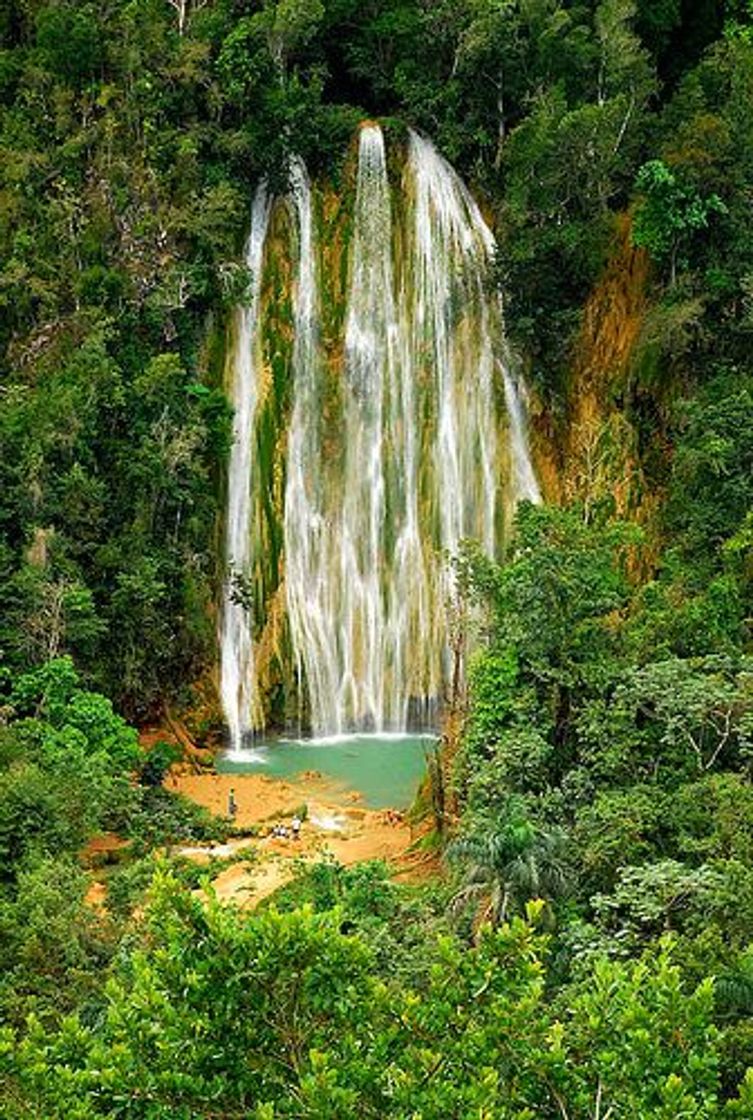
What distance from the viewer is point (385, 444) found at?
927 inches

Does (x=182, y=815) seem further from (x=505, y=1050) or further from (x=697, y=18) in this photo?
(x=697, y=18)

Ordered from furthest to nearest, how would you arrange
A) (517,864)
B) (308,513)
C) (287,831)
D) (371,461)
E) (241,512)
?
(371,461), (308,513), (241,512), (287,831), (517,864)

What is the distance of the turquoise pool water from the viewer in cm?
1950

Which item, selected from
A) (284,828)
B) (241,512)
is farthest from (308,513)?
(284,828)

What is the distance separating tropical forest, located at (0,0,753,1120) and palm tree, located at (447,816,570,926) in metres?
0.04

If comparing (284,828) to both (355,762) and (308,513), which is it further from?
(308,513)

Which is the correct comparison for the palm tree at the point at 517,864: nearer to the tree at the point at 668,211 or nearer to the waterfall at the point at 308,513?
the waterfall at the point at 308,513

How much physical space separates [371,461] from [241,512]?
229cm

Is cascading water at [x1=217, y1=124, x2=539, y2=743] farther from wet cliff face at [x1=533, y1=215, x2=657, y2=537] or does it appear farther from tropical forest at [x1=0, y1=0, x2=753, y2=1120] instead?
wet cliff face at [x1=533, y1=215, x2=657, y2=537]

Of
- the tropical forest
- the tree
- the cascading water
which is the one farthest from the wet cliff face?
the tree

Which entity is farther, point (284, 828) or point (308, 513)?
point (308, 513)

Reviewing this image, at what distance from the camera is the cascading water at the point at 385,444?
73.7 ft

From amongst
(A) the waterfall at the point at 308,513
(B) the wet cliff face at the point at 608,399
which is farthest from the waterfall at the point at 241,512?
(B) the wet cliff face at the point at 608,399

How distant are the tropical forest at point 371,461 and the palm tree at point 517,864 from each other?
40mm
